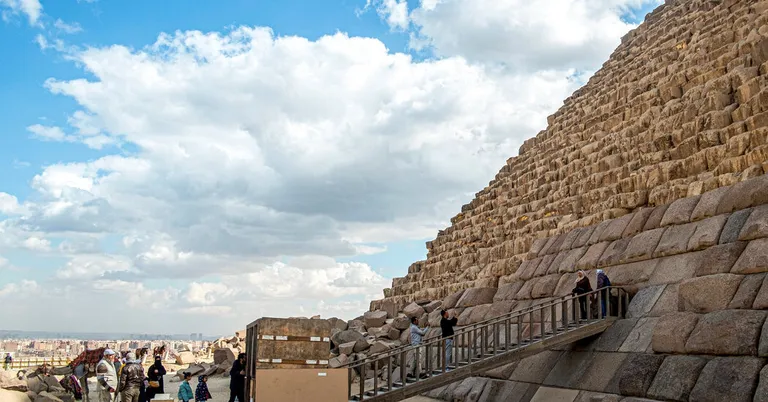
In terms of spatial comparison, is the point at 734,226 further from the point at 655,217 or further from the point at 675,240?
the point at 655,217

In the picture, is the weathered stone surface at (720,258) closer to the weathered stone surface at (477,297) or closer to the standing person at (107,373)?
the weathered stone surface at (477,297)

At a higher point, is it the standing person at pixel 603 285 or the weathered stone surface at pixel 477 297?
the weathered stone surface at pixel 477 297

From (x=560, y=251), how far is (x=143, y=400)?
10.1m

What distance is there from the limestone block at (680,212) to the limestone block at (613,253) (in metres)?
1.13

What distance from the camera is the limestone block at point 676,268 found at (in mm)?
13055

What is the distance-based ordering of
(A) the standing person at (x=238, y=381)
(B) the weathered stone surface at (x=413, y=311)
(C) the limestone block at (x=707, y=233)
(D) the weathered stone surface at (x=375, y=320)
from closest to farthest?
(C) the limestone block at (x=707, y=233) → (A) the standing person at (x=238, y=381) → (B) the weathered stone surface at (x=413, y=311) → (D) the weathered stone surface at (x=375, y=320)

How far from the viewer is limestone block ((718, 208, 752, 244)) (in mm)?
12539

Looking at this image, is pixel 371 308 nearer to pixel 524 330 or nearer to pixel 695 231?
pixel 524 330

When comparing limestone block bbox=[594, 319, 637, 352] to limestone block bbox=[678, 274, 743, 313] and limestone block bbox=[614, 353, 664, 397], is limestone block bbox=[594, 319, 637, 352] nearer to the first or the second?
limestone block bbox=[614, 353, 664, 397]

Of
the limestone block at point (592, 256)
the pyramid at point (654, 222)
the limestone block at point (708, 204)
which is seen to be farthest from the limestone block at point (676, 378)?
the limestone block at point (592, 256)

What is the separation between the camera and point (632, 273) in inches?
583

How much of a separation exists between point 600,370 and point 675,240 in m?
2.73

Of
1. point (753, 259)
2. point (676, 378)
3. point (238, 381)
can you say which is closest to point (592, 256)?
point (753, 259)

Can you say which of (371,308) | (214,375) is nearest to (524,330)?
(371,308)
